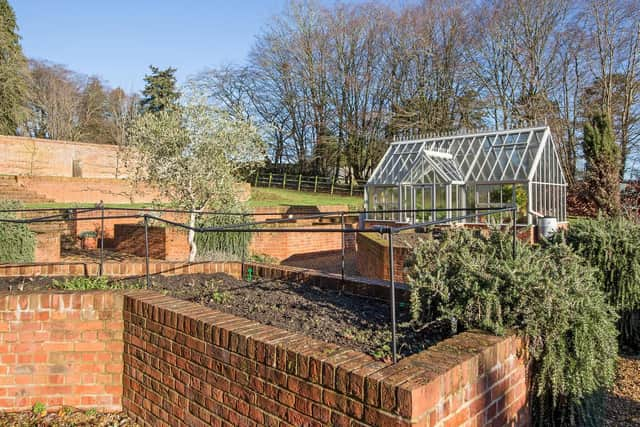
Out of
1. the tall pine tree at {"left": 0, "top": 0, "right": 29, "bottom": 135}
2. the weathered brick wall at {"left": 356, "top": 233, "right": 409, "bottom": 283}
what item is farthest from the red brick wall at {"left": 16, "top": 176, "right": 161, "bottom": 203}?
the tall pine tree at {"left": 0, "top": 0, "right": 29, "bottom": 135}

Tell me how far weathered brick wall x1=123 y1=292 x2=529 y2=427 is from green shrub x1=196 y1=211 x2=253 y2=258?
6.96 m

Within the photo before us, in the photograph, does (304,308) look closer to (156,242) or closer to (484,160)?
(156,242)

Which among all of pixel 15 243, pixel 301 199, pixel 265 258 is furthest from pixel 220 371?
pixel 301 199

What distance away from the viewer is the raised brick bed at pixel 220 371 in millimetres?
2174

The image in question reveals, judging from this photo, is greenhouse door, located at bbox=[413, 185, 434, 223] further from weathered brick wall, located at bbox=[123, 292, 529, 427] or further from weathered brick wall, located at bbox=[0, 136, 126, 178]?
weathered brick wall, located at bbox=[123, 292, 529, 427]

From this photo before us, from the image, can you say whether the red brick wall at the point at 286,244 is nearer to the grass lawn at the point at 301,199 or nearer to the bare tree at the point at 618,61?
the grass lawn at the point at 301,199

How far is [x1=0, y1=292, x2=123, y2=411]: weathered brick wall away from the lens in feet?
12.4

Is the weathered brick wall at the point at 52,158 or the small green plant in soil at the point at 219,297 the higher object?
the weathered brick wall at the point at 52,158

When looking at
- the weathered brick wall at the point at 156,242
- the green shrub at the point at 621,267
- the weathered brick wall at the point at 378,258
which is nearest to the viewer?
the green shrub at the point at 621,267

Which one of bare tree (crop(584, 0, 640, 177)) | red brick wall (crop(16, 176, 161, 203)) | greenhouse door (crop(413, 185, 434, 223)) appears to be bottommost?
greenhouse door (crop(413, 185, 434, 223))

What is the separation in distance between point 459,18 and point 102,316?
29258mm

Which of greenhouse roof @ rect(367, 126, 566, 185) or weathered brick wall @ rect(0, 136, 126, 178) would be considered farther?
weathered brick wall @ rect(0, 136, 126, 178)

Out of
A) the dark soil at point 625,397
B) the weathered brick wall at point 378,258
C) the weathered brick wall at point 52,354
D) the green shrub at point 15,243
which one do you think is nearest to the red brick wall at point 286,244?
the weathered brick wall at point 378,258

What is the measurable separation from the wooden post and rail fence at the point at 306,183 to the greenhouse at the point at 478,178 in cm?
1170
